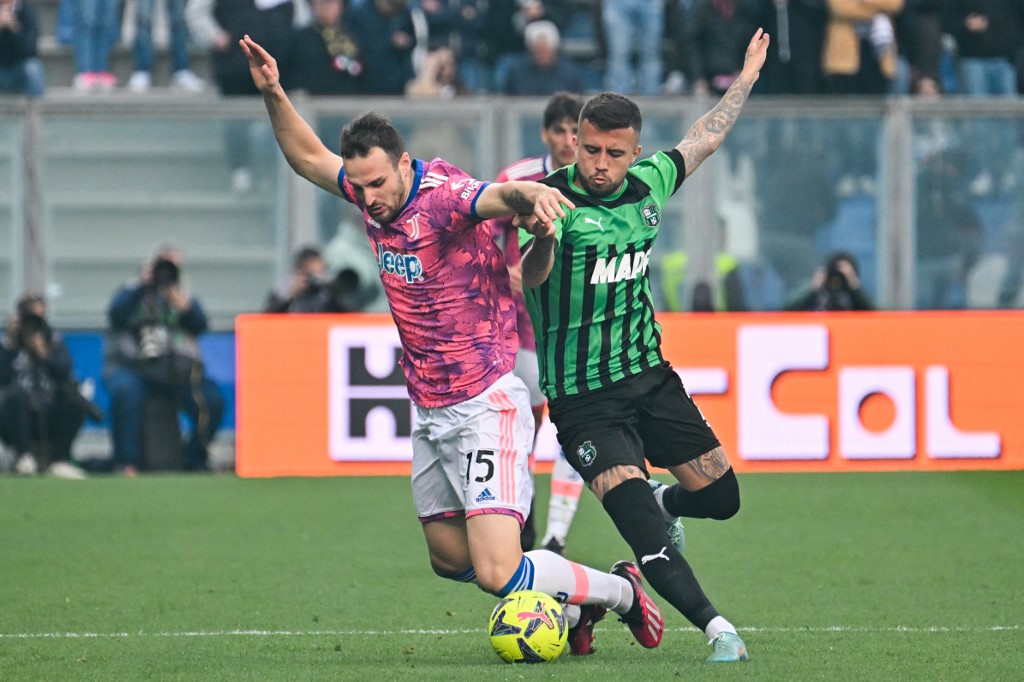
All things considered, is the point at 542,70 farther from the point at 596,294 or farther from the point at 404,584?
the point at 596,294

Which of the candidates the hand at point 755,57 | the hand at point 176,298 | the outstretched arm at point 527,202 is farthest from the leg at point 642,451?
the hand at point 176,298

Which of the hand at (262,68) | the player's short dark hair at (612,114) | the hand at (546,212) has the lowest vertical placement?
the hand at (546,212)

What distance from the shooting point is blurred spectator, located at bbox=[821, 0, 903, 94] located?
1542cm

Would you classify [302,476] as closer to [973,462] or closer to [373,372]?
[373,372]

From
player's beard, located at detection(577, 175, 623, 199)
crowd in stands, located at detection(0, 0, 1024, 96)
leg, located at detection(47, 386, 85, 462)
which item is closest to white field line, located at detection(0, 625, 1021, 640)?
player's beard, located at detection(577, 175, 623, 199)

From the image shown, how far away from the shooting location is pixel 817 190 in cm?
1527

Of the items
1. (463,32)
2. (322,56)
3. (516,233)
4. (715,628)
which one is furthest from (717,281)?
(715,628)

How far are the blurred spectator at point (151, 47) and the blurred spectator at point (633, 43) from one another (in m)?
3.85

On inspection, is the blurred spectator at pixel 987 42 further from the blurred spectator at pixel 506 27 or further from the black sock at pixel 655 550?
the black sock at pixel 655 550

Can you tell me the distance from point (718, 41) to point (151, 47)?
207 inches

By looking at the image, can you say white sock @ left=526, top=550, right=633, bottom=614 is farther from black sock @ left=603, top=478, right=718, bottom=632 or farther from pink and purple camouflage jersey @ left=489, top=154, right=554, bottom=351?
pink and purple camouflage jersey @ left=489, top=154, right=554, bottom=351

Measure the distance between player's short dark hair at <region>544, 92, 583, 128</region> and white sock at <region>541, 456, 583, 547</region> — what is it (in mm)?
1794

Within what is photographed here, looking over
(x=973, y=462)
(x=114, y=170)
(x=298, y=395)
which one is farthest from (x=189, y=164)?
(x=973, y=462)

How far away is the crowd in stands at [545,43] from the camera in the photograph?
50.1 ft
